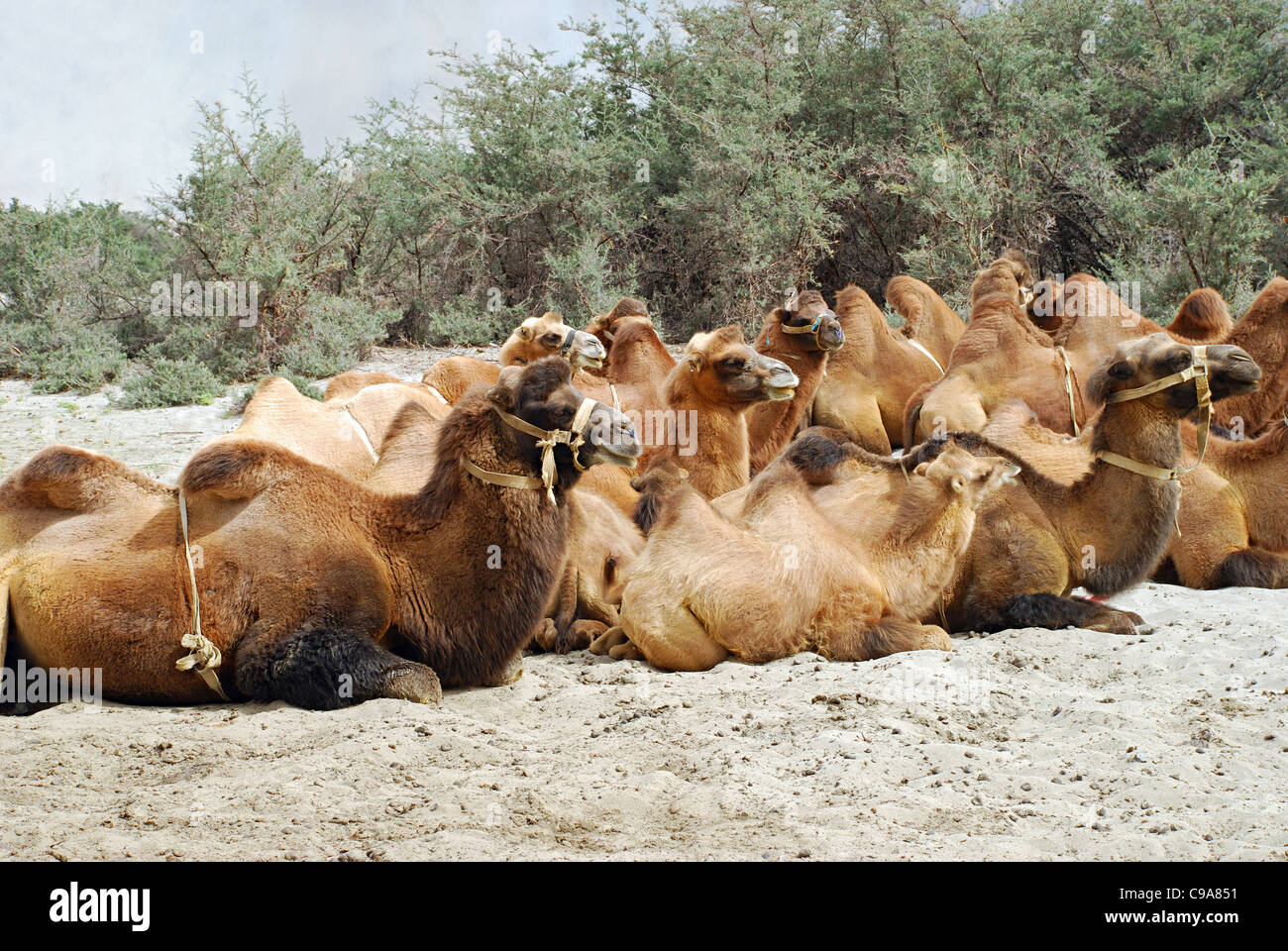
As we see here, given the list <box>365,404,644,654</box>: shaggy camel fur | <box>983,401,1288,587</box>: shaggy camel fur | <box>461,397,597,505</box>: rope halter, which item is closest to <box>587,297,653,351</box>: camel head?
<box>365,404,644,654</box>: shaggy camel fur

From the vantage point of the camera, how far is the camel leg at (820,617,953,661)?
5234mm

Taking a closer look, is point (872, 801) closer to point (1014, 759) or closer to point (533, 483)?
point (1014, 759)

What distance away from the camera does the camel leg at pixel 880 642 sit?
5.23 metres

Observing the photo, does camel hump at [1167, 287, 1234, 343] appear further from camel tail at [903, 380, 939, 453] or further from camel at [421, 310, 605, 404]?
camel at [421, 310, 605, 404]

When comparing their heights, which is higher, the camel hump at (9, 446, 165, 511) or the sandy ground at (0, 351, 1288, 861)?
the camel hump at (9, 446, 165, 511)

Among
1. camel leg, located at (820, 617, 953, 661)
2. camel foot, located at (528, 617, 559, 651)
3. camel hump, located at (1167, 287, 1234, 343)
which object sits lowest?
camel foot, located at (528, 617, 559, 651)

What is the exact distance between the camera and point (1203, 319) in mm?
8250

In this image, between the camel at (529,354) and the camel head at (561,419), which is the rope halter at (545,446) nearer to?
the camel head at (561,419)

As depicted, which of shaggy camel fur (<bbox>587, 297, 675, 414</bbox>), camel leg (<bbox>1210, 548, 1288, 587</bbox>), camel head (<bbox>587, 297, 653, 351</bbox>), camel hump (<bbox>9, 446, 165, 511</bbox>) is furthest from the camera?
camel head (<bbox>587, 297, 653, 351</bbox>)

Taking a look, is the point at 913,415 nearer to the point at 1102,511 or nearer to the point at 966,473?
the point at 1102,511

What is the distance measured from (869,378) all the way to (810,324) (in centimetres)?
157

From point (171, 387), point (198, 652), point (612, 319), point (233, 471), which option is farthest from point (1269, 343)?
point (171, 387)

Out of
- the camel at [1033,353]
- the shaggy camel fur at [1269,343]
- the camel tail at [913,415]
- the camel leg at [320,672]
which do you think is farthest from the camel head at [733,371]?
the camel leg at [320,672]

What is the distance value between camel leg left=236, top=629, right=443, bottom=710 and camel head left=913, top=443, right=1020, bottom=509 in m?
2.55
